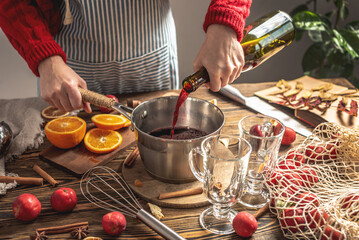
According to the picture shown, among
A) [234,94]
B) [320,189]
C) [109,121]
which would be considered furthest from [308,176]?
[109,121]

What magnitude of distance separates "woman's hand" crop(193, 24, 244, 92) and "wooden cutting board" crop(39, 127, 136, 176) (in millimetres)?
448

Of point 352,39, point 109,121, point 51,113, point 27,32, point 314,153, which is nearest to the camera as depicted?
point 314,153

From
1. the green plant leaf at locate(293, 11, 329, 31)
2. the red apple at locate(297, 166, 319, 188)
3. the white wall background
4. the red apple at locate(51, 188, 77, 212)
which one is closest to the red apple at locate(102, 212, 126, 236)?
the red apple at locate(51, 188, 77, 212)

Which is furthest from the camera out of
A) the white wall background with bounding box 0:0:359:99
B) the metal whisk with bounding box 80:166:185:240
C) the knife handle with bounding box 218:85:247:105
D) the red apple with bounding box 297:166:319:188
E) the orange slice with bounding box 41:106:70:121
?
the white wall background with bounding box 0:0:359:99

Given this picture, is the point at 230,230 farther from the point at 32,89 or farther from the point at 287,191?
the point at 32,89

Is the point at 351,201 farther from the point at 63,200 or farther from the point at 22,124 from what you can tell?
the point at 22,124

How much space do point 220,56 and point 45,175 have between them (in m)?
0.68

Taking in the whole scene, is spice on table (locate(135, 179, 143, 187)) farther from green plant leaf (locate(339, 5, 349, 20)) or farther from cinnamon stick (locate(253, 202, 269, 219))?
green plant leaf (locate(339, 5, 349, 20))

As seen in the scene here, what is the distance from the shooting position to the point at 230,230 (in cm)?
90

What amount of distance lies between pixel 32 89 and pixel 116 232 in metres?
2.50

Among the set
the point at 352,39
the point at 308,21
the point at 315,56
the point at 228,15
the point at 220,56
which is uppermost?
the point at 228,15

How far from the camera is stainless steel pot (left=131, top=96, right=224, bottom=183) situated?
990mm

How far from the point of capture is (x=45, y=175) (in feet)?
3.59

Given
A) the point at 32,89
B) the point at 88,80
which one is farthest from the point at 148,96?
the point at 32,89
